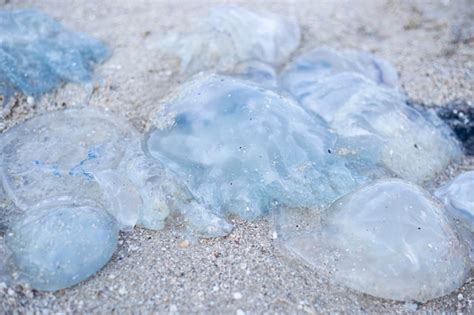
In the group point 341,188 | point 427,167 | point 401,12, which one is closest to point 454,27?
point 401,12

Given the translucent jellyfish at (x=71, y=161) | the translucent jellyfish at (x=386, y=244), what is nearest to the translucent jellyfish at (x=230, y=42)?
the translucent jellyfish at (x=71, y=161)

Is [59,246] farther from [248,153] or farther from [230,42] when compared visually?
[230,42]

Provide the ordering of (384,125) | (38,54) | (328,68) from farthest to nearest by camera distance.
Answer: (328,68) → (38,54) → (384,125)

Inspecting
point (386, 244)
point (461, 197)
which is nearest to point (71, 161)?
point (386, 244)

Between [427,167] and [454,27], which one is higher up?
[454,27]

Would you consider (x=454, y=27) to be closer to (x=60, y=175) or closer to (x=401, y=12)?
(x=401, y=12)

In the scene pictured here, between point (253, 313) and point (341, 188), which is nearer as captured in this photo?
point (253, 313)

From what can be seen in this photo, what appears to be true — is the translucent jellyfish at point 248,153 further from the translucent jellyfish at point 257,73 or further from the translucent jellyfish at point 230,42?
the translucent jellyfish at point 230,42
